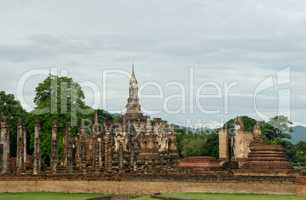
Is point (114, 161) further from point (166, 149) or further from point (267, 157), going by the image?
point (267, 157)

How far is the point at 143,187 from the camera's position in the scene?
39.6m

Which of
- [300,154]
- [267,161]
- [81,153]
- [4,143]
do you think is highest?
[4,143]

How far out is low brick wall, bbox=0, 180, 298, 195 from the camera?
35991mm

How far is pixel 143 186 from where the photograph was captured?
1559 inches

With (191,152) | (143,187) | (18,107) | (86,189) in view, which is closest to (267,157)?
(143,187)

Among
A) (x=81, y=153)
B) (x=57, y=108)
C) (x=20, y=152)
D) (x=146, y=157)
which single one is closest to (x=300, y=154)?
(x=57, y=108)

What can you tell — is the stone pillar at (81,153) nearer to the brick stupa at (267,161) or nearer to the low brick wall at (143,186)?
the low brick wall at (143,186)

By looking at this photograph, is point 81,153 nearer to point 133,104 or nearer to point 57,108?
point 57,108

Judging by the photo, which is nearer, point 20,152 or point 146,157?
point 20,152

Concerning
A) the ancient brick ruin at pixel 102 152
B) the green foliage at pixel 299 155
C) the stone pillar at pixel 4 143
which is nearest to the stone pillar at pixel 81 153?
the ancient brick ruin at pixel 102 152

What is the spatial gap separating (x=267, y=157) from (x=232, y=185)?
3519 millimetres

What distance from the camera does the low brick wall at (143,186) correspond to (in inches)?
1417

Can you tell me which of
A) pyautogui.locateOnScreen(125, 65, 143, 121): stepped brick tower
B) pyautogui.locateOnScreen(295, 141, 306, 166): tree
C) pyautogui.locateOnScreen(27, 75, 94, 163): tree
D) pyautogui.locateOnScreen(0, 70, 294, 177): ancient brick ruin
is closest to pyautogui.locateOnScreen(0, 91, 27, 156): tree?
pyautogui.locateOnScreen(27, 75, 94, 163): tree

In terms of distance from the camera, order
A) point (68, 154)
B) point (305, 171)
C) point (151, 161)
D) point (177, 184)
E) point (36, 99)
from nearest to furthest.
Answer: point (305, 171)
point (177, 184)
point (68, 154)
point (151, 161)
point (36, 99)
